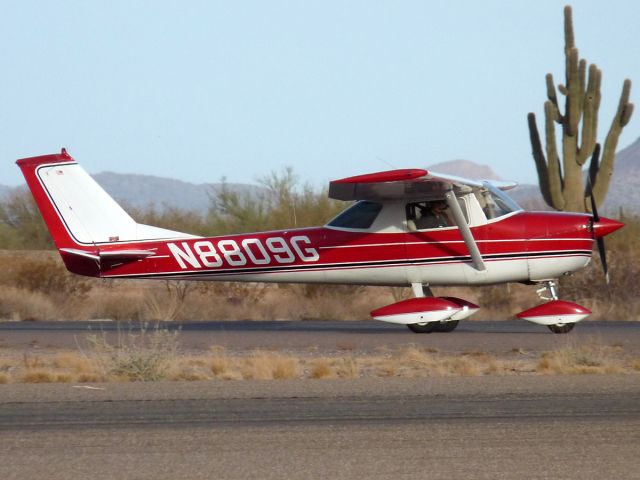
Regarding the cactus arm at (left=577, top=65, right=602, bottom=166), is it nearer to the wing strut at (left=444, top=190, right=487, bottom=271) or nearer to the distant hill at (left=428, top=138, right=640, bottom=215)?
the wing strut at (left=444, top=190, right=487, bottom=271)

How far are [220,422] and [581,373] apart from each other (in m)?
5.02

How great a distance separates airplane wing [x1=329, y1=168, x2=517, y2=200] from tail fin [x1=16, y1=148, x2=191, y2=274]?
3775 millimetres

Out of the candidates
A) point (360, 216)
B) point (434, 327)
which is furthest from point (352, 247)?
point (434, 327)

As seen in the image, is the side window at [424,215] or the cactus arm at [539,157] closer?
the side window at [424,215]

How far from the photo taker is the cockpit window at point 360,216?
17.8 meters

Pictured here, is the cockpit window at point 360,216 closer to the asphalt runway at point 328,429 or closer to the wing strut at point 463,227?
the wing strut at point 463,227

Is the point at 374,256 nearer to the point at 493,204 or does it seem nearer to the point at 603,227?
the point at 493,204

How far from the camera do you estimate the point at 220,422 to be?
9.23 metres

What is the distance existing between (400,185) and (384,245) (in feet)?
4.75

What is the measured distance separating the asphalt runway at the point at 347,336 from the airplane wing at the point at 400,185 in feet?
7.34

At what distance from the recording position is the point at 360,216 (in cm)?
1791

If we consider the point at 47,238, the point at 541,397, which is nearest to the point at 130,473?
the point at 541,397

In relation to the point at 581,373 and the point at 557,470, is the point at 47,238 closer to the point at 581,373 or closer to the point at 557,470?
the point at 581,373

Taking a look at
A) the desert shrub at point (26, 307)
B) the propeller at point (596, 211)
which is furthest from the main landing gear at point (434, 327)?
the desert shrub at point (26, 307)
